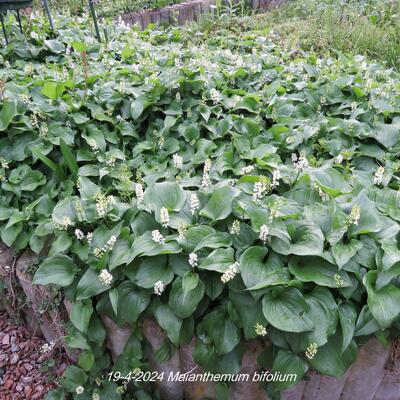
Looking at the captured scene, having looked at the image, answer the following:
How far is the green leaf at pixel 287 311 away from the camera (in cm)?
169

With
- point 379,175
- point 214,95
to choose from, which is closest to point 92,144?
point 214,95

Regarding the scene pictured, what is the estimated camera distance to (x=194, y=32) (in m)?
5.81

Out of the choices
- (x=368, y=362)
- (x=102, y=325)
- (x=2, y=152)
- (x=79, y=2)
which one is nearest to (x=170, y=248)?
(x=102, y=325)

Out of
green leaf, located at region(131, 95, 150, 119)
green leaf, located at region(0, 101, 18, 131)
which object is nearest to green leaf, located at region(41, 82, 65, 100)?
green leaf, located at region(0, 101, 18, 131)

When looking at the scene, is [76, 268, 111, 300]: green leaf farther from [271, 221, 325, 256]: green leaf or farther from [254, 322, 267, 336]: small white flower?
[271, 221, 325, 256]: green leaf

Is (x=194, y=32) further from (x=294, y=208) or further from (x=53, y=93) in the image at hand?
(x=294, y=208)

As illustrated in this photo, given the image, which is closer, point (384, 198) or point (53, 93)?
point (384, 198)

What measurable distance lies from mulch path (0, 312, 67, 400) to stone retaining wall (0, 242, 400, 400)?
23 centimetres

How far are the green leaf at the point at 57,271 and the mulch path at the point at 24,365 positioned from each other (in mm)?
665

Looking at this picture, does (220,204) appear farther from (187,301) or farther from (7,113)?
(7,113)

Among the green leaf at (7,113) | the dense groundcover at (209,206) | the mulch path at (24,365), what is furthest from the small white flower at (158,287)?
the green leaf at (7,113)

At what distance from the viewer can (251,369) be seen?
1957 mm

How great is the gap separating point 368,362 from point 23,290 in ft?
6.42

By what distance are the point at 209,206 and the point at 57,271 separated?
82 centimetres
